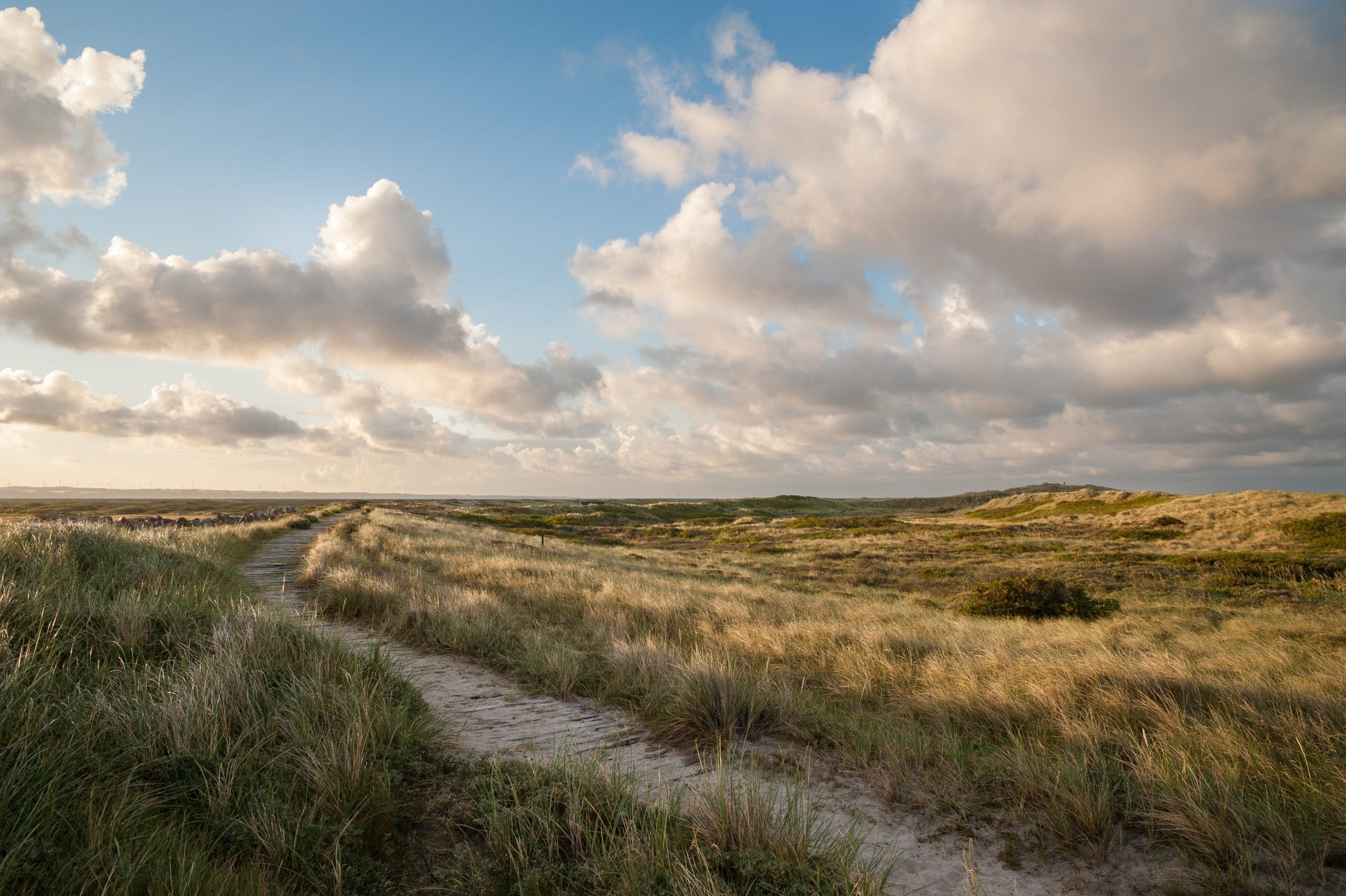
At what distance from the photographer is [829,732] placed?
226 inches

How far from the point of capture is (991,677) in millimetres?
7434

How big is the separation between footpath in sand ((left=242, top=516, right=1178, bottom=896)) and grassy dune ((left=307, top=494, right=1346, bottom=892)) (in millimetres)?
253

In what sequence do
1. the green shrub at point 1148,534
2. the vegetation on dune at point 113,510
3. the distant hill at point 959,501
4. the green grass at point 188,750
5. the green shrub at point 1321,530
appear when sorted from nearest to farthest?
1. the green grass at point 188,750
2. the green shrub at point 1321,530
3. the green shrub at point 1148,534
4. the vegetation on dune at point 113,510
5. the distant hill at point 959,501

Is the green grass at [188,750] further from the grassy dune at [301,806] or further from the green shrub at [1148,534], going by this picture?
the green shrub at [1148,534]

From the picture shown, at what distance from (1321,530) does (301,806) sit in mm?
44760

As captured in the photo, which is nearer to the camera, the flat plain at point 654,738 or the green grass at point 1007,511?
the flat plain at point 654,738

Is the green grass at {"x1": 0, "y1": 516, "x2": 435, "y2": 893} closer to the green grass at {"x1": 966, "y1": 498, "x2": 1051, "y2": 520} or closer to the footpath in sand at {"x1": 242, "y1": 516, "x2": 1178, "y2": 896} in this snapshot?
the footpath in sand at {"x1": 242, "y1": 516, "x2": 1178, "y2": 896}

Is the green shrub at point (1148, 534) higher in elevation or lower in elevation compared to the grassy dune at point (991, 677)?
lower

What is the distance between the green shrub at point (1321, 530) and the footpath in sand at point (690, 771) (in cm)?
3727

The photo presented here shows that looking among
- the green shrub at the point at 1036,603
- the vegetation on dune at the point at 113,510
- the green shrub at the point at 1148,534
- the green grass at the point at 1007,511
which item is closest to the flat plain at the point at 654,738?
the green shrub at the point at 1036,603

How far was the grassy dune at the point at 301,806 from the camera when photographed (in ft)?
9.71

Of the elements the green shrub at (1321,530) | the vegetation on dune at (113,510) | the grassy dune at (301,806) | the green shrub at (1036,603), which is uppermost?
the grassy dune at (301,806)

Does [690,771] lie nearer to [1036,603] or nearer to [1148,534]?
[1036,603]

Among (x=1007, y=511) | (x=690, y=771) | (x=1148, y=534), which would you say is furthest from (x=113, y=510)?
(x=1007, y=511)
